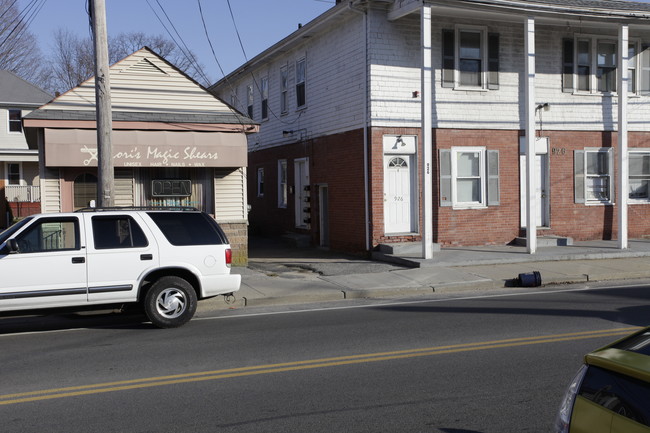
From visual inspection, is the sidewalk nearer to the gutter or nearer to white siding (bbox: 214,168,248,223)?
white siding (bbox: 214,168,248,223)

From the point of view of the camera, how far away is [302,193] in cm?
2309

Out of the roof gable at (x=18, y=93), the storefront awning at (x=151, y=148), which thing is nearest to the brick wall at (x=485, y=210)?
the storefront awning at (x=151, y=148)

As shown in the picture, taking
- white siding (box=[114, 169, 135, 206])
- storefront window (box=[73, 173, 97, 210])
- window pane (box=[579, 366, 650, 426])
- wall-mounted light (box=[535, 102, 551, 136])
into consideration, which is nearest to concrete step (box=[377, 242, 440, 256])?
wall-mounted light (box=[535, 102, 551, 136])

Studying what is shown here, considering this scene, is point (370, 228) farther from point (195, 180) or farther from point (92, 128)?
point (92, 128)

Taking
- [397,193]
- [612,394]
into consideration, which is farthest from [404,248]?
[612,394]

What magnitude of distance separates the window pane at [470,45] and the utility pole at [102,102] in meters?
10.5

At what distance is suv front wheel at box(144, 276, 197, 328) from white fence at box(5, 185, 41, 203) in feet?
93.7

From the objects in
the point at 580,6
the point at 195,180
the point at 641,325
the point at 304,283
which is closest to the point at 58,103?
the point at 195,180

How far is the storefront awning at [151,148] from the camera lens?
14.6 metres

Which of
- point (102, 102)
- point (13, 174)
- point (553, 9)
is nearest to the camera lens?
point (102, 102)

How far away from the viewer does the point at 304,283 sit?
1392cm

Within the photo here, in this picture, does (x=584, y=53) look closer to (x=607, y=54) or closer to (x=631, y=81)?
(x=607, y=54)

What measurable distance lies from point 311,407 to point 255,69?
2217cm

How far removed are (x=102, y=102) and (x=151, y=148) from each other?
3.26 m
